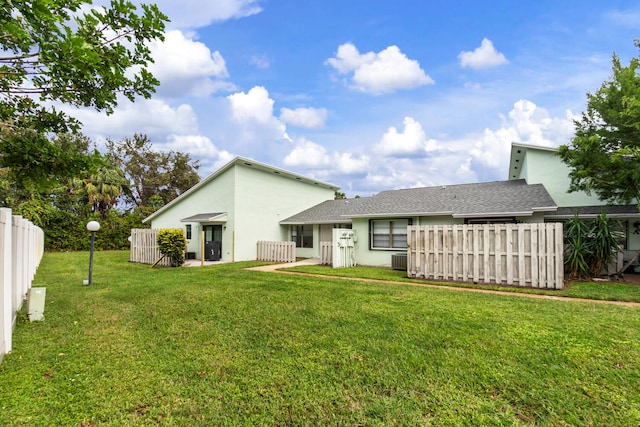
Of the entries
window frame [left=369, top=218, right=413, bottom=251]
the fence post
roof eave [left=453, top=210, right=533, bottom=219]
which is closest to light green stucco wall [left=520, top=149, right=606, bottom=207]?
roof eave [left=453, top=210, right=533, bottom=219]

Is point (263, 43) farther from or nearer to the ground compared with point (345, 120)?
farther from the ground

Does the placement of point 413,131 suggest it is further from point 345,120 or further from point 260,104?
point 260,104

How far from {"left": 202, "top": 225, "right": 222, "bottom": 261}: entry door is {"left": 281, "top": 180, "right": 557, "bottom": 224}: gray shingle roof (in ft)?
13.2

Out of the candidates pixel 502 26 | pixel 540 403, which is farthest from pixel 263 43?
pixel 540 403

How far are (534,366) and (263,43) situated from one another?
43.9ft

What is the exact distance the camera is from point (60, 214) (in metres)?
24.5

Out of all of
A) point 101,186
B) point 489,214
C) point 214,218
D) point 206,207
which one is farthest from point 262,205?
point 101,186

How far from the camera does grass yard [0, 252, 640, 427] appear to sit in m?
2.90

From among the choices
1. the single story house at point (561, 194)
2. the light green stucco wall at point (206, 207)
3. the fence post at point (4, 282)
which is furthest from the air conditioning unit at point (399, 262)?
the fence post at point (4, 282)

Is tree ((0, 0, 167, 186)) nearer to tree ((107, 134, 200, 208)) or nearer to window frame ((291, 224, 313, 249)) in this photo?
window frame ((291, 224, 313, 249))

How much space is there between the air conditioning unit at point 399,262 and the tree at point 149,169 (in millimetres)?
29736

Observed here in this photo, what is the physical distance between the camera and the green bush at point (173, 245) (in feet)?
47.8

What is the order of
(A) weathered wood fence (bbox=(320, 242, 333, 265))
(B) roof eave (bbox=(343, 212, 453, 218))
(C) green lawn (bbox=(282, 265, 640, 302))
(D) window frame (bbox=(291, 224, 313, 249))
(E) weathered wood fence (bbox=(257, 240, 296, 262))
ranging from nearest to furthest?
(C) green lawn (bbox=(282, 265, 640, 302))
(B) roof eave (bbox=(343, 212, 453, 218))
(A) weathered wood fence (bbox=(320, 242, 333, 265))
(E) weathered wood fence (bbox=(257, 240, 296, 262))
(D) window frame (bbox=(291, 224, 313, 249))

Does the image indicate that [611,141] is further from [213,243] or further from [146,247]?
[146,247]
